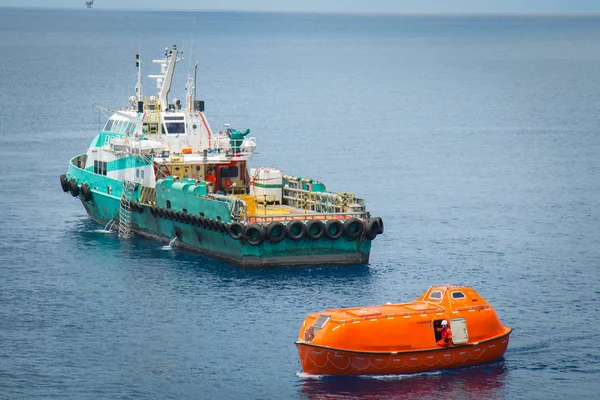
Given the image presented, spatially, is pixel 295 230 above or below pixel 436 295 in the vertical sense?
above

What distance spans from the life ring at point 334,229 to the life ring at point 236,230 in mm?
3601

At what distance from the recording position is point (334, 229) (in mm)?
58656

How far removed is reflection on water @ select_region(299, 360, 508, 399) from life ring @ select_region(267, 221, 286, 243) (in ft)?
47.5

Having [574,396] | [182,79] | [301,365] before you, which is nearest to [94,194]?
[301,365]

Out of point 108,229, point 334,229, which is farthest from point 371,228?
point 108,229

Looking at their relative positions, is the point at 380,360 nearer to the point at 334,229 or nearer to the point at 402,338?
the point at 402,338

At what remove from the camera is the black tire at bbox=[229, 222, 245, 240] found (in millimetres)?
57862

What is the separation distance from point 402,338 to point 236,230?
52.2ft

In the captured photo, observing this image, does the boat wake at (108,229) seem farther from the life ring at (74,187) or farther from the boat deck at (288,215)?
the boat deck at (288,215)

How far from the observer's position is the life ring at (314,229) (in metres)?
58.2

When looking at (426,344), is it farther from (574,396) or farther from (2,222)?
(2,222)

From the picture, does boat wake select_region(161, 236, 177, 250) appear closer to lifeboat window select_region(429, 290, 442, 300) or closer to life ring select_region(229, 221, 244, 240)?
life ring select_region(229, 221, 244, 240)

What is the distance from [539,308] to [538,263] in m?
8.66

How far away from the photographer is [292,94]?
16312 cm
